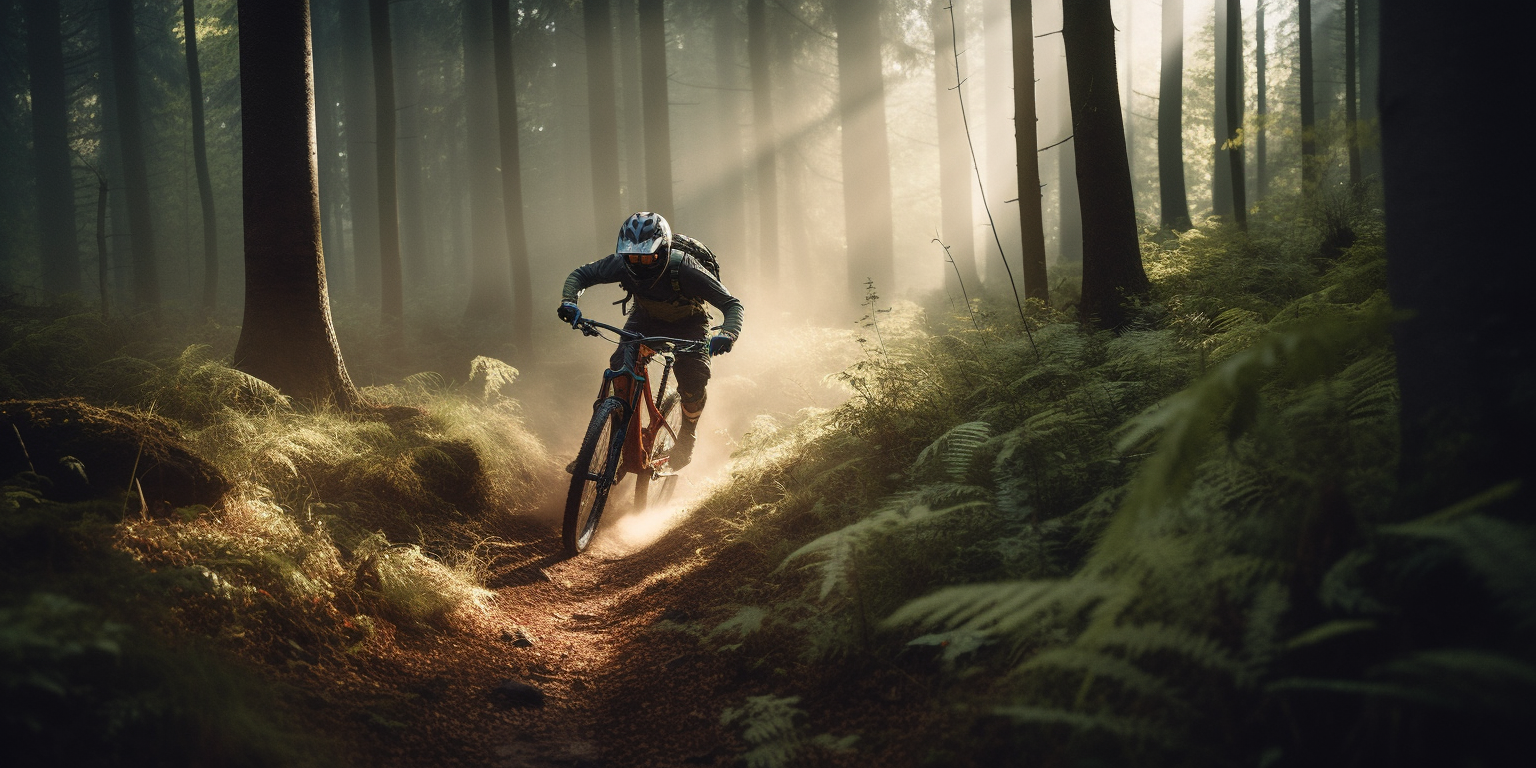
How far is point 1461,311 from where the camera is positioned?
2174 mm

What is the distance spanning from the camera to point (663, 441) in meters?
7.57

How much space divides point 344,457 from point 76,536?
250cm

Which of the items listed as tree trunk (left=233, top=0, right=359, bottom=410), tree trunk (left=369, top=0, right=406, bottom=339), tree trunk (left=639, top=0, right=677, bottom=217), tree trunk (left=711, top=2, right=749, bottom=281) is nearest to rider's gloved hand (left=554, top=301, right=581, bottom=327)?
tree trunk (left=233, top=0, right=359, bottom=410)

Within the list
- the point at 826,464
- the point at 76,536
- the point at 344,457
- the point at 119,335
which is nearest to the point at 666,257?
the point at 826,464

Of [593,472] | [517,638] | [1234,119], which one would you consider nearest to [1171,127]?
[1234,119]

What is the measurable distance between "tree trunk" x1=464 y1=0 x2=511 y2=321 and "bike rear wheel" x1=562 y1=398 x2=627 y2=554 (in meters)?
13.3

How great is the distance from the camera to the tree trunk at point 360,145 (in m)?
24.5

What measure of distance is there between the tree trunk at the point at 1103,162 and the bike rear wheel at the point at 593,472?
4.67 m

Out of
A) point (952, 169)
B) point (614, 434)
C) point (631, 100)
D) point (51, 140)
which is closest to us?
point (614, 434)

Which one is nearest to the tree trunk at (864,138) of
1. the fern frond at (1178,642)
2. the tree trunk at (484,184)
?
the tree trunk at (484,184)

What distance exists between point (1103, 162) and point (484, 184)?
19.6m

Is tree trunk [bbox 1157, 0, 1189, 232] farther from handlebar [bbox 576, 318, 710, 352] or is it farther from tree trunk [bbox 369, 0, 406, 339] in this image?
tree trunk [bbox 369, 0, 406, 339]

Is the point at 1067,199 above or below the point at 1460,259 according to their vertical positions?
above

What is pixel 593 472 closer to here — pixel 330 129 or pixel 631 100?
pixel 631 100
